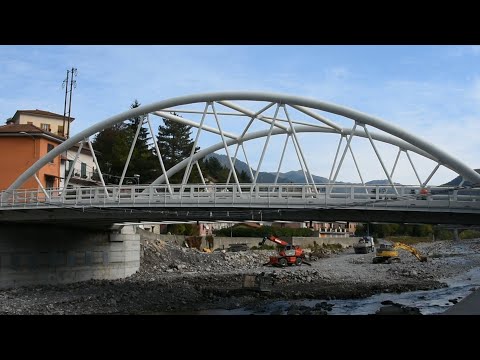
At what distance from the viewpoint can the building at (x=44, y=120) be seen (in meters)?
72.5

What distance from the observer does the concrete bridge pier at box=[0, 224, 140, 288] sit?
3709 cm

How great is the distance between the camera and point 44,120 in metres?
73.8

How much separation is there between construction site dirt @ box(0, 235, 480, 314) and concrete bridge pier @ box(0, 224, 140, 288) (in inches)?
47.7

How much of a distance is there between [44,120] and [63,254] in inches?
1449

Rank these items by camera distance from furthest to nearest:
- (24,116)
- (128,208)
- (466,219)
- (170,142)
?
(170,142)
(24,116)
(128,208)
(466,219)

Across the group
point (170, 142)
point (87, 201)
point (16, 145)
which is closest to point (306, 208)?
point (87, 201)

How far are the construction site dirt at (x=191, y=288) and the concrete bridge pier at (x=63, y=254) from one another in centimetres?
121

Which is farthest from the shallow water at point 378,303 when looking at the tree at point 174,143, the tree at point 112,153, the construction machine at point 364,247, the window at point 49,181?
the tree at point 174,143

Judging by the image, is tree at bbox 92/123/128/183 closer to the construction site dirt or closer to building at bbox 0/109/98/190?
the construction site dirt

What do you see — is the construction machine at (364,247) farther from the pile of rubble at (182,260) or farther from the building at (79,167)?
the building at (79,167)
